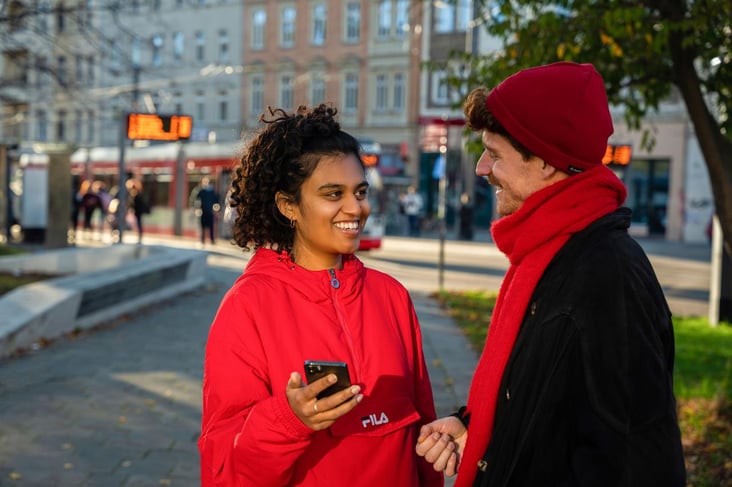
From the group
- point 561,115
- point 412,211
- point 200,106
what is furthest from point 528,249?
point 200,106

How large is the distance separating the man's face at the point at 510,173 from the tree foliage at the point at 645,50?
414 centimetres

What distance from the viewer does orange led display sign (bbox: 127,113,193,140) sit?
14.9 m

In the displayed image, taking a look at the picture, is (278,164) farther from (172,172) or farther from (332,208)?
(172,172)

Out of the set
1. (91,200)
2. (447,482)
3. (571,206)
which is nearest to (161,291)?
(447,482)

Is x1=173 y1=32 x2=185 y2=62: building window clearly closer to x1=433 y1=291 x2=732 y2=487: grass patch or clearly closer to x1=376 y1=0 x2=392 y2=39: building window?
x1=376 y1=0 x2=392 y2=39: building window

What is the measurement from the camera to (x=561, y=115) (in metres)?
2.09

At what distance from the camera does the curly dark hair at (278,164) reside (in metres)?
2.65

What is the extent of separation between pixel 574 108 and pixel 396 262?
67.1 ft

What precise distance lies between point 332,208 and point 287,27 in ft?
159

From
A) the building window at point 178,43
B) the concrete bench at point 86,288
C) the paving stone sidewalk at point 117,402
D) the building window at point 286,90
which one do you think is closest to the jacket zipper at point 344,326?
the paving stone sidewalk at point 117,402

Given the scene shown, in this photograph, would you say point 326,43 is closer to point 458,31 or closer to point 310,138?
point 458,31

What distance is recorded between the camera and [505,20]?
23.6 ft

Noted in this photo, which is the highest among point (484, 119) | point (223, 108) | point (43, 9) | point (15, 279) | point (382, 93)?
point (382, 93)

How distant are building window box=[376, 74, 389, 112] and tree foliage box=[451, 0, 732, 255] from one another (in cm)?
3863
